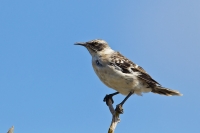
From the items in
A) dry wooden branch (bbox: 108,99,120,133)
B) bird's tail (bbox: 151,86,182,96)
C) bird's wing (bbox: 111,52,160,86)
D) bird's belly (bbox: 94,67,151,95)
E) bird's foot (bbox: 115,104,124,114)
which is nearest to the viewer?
dry wooden branch (bbox: 108,99,120,133)

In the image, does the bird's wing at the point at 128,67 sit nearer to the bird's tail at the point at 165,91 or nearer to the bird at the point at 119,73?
the bird at the point at 119,73

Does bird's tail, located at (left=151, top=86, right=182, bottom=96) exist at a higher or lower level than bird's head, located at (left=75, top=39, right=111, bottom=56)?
lower

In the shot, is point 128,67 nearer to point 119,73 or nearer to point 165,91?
point 119,73

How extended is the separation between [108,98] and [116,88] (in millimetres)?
398

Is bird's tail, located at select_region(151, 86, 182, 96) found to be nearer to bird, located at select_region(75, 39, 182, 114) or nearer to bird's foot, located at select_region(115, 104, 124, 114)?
bird, located at select_region(75, 39, 182, 114)

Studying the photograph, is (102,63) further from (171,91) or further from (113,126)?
(113,126)

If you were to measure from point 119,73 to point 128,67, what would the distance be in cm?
66

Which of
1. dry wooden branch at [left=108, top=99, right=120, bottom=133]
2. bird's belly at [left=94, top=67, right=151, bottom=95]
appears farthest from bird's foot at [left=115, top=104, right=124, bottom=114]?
bird's belly at [left=94, top=67, right=151, bottom=95]

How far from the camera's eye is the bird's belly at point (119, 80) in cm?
1034

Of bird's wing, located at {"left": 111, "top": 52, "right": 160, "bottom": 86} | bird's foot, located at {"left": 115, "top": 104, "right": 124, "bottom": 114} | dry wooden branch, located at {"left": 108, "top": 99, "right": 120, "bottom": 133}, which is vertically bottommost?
dry wooden branch, located at {"left": 108, "top": 99, "right": 120, "bottom": 133}

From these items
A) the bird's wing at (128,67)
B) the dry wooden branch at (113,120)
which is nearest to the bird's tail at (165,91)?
the bird's wing at (128,67)

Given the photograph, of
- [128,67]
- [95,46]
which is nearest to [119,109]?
[128,67]

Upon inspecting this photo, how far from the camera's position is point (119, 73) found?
10555 mm

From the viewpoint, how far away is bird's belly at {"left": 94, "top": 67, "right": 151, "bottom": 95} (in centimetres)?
1034
